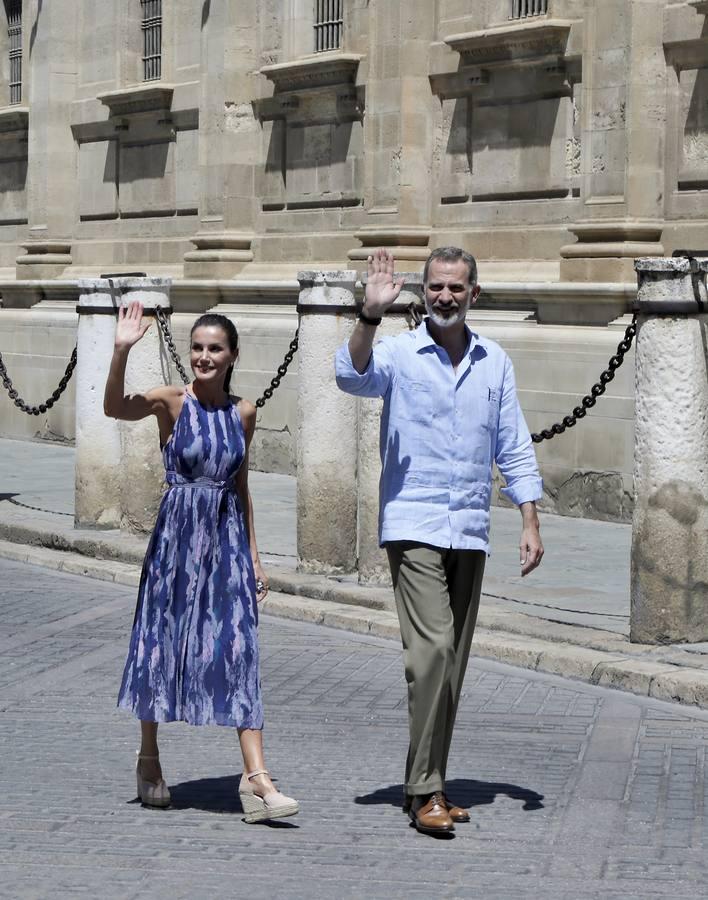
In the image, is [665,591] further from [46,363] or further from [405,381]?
[46,363]

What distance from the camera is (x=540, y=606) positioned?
9875mm

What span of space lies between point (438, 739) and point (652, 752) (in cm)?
137

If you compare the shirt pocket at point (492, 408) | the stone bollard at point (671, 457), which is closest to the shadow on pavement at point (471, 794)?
the shirt pocket at point (492, 408)

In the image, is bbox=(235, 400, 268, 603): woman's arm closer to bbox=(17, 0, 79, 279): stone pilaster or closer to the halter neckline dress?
the halter neckline dress

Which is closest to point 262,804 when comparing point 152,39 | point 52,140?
point 152,39

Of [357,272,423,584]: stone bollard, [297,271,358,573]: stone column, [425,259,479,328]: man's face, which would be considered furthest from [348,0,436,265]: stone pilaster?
[425,259,479,328]: man's face

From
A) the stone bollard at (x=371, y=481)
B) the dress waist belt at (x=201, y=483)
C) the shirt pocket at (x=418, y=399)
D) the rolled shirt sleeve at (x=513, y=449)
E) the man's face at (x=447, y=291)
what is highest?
the man's face at (x=447, y=291)

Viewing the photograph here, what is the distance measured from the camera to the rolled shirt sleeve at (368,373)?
5.98 m

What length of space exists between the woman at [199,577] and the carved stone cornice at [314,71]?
1116 centimetres

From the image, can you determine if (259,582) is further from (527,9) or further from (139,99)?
(139,99)

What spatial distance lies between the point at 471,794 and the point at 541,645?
2.43 m

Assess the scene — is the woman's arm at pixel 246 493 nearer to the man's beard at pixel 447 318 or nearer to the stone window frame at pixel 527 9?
the man's beard at pixel 447 318

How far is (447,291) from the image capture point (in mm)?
6098

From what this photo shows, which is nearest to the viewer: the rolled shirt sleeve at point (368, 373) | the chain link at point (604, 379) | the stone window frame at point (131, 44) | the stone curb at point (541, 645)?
the rolled shirt sleeve at point (368, 373)
